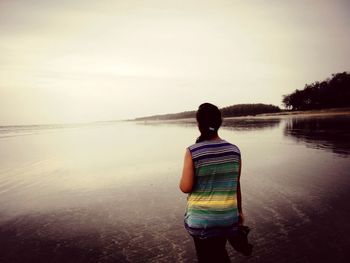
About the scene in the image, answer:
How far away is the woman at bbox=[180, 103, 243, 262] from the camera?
2.72 metres

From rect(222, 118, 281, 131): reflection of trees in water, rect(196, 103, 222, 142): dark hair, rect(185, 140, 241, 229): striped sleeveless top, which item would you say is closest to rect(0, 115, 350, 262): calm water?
rect(185, 140, 241, 229): striped sleeveless top

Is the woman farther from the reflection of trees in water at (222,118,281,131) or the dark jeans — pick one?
the reflection of trees in water at (222,118,281,131)

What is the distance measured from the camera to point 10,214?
23.4ft

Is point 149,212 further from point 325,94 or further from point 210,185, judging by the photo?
point 325,94

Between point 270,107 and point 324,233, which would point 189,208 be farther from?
point 270,107

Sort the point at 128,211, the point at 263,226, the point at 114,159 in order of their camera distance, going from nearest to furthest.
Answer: the point at 263,226, the point at 128,211, the point at 114,159

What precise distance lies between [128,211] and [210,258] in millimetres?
4570

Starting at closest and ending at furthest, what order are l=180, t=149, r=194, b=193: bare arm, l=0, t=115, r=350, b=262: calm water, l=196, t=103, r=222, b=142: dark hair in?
l=180, t=149, r=194, b=193: bare arm → l=196, t=103, r=222, b=142: dark hair → l=0, t=115, r=350, b=262: calm water

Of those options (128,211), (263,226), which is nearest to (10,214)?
(128,211)

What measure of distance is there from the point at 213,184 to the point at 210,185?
0.03 metres

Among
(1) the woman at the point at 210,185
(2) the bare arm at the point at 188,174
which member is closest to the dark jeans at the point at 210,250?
(1) the woman at the point at 210,185

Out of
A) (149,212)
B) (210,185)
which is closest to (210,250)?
(210,185)

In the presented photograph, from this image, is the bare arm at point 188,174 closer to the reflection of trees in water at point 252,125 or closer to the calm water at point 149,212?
the calm water at point 149,212

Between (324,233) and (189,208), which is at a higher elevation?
(189,208)
